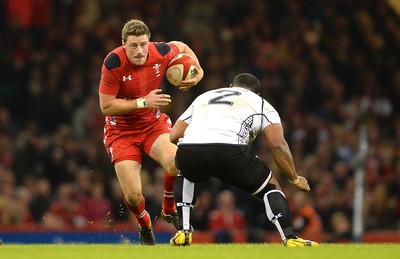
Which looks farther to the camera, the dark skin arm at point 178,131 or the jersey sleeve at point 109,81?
the jersey sleeve at point 109,81

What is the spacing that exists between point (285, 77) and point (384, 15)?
2.94m

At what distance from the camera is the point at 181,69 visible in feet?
38.8

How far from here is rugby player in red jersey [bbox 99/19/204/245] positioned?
11.5m

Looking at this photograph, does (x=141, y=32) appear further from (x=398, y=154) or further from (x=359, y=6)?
(x=359, y=6)

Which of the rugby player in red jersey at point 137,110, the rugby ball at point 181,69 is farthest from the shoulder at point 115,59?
the rugby ball at point 181,69

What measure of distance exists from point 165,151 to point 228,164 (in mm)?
1281

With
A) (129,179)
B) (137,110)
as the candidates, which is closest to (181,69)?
(137,110)

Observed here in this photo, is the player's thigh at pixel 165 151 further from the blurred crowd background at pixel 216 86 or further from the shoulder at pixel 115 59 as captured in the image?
the blurred crowd background at pixel 216 86

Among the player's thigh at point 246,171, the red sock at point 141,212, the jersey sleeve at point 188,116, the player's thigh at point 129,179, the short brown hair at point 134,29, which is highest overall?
the short brown hair at point 134,29

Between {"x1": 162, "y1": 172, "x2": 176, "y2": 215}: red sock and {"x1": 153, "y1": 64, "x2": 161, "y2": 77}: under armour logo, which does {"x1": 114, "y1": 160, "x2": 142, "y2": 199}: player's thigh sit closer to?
{"x1": 162, "y1": 172, "x2": 176, "y2": 215}: red sock

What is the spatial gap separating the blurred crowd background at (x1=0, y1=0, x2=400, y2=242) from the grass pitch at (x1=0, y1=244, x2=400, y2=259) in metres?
5.07

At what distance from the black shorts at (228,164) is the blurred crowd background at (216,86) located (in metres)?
5.39

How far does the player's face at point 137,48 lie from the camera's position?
37.4ft

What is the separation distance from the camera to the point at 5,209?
656 inches
